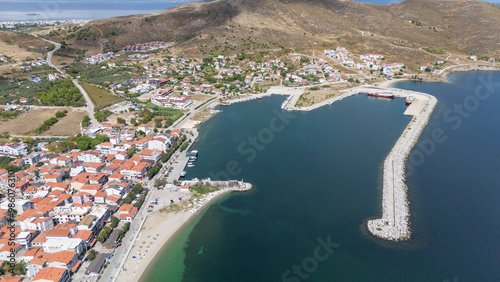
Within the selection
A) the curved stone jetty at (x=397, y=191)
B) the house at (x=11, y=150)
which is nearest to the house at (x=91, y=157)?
the house at (x=11, y=150)

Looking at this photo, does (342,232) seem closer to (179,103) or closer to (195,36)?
(179,103)

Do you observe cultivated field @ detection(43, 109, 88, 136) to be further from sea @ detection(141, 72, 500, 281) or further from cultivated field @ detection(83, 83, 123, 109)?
sea @ detection(141, 72, 500, 281)

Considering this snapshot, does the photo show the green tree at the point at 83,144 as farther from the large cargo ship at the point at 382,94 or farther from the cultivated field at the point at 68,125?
the large cargo ship at the point at 382,94

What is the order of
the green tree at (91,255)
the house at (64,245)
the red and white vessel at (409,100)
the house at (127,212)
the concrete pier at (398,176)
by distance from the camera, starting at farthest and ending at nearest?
the red and white vessel at (409,100)
the house at (127,212)
the concrete pier at (398,176)
the house at (64,245)
the green tree at (91,255)

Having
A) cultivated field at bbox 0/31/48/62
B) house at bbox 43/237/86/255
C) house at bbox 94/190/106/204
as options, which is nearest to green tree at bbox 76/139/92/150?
house at bbox 94/190/106/204

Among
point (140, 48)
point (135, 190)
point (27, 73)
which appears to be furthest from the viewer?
point (140, 48)

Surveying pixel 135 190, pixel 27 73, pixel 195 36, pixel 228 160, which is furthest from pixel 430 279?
pixel 195 36
